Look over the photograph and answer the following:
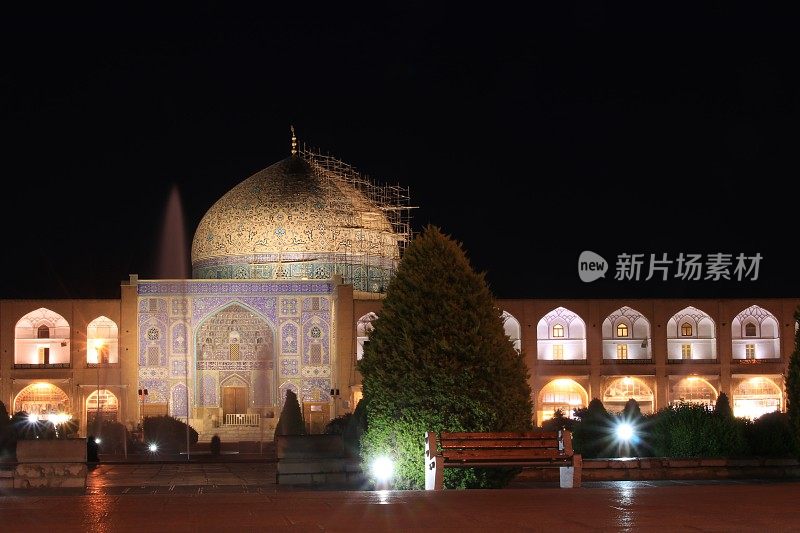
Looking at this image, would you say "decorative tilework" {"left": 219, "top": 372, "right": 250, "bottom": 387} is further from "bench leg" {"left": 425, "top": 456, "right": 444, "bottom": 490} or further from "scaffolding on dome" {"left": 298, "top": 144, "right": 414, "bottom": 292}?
"bench leg" {"left": 425, "top": 456, "right": 444, "bottom": 490}

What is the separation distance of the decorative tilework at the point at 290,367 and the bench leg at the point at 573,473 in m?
22.0

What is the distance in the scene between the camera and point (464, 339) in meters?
11.3

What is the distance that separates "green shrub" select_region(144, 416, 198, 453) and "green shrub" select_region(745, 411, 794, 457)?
13453 millimetres

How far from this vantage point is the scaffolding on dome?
3481 centimetres

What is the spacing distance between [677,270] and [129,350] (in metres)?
13.6

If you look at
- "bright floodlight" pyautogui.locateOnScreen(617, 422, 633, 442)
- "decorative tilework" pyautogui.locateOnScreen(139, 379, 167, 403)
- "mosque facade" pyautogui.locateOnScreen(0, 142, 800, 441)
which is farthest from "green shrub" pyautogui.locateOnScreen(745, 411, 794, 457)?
"decorative tilework" pyautogui.locateOnScreen(139, 379, 167, 403)

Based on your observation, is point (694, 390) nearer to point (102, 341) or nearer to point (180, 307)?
point (180, 307)

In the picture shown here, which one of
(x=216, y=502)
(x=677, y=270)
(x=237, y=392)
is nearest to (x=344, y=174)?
(x=237, y=392)

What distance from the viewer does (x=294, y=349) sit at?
32.8 meters

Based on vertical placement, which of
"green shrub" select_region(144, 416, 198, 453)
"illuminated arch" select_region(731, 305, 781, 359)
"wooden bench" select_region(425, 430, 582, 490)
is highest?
"illuminated arch" select_region(731, 305, 781, 359)

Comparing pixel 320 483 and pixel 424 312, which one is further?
pixel 320 483

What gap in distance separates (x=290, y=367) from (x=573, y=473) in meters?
22.3

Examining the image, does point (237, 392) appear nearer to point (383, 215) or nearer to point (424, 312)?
point (383, 215)

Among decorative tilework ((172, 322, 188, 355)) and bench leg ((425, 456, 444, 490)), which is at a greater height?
decorative tilework ((172, 322, 188, 355))
